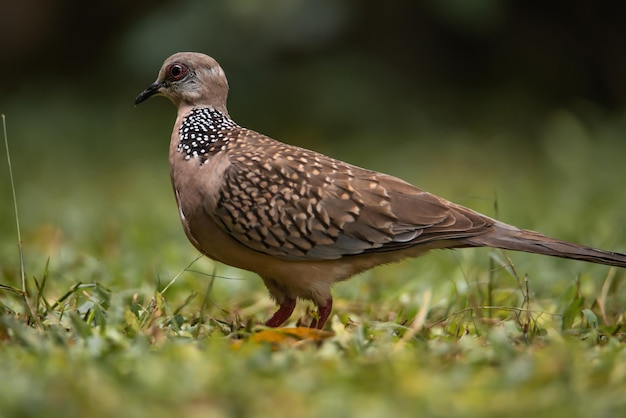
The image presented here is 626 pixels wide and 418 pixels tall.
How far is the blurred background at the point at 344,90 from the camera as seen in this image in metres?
8.90

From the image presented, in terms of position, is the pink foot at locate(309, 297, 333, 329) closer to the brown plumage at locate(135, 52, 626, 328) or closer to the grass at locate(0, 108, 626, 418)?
the brown plumage at locate(135, 52, 626, 328)

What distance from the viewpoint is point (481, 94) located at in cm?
1141

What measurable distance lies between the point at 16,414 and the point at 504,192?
6.19 m

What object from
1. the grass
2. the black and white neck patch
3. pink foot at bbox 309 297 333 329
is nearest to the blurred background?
the grass

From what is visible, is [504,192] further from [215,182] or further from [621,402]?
[621,402]

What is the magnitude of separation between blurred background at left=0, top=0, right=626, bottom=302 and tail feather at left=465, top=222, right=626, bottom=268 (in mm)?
3210

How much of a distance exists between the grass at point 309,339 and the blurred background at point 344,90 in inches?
66.1

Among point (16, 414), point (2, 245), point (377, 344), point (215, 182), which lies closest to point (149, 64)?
point (2, 245)

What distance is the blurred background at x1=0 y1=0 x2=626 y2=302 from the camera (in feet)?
29.2

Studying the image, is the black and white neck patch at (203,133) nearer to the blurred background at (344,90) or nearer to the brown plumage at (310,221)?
the brown plumage at (310,221)

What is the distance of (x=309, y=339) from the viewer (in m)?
3.71

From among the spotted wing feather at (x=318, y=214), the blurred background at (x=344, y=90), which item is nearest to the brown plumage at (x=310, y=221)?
the spotted wing feather at (x=318, y=214)

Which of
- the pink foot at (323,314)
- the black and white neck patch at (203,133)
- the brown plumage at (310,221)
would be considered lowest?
the pink foot at (323,314)

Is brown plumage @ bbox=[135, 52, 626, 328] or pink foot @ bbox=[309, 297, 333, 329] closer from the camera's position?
brown plumage @ bbox=[135, 52, 626, 328]
